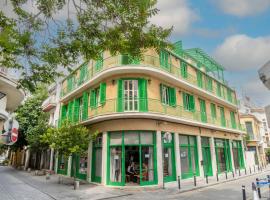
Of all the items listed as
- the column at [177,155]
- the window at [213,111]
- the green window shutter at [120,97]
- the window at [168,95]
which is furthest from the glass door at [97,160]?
the window at [213,111]

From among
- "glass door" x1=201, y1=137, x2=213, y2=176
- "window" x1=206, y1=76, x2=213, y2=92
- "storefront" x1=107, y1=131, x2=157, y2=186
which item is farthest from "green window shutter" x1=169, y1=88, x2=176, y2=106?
"window" x1=206, y1=76, x2=213, y2=92

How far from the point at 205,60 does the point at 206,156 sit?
1135 cm

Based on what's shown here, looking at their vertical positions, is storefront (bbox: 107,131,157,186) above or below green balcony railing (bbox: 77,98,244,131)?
below

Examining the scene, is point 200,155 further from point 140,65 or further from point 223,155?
point 140,65

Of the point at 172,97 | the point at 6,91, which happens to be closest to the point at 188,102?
the point at 172,97

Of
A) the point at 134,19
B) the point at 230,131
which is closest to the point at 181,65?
the point at 230,131

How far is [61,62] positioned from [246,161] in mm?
28049

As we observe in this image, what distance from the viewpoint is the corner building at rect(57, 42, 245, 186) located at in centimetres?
1414

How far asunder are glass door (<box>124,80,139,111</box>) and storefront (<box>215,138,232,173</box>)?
12.0 m

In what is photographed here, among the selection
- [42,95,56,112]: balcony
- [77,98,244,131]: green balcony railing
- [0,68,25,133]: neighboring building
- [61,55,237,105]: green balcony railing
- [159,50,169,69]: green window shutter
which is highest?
[159,50,169,69]: green window shutter

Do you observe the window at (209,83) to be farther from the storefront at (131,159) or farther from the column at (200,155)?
the storefront at (131,159)

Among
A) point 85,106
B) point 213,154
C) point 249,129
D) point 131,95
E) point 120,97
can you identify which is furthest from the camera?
point 249,129

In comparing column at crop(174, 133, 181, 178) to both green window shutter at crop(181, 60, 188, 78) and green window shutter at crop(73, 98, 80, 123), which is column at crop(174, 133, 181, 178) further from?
green window shutter at crop(73, 98, 80, 123)

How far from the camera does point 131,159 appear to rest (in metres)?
14.2
